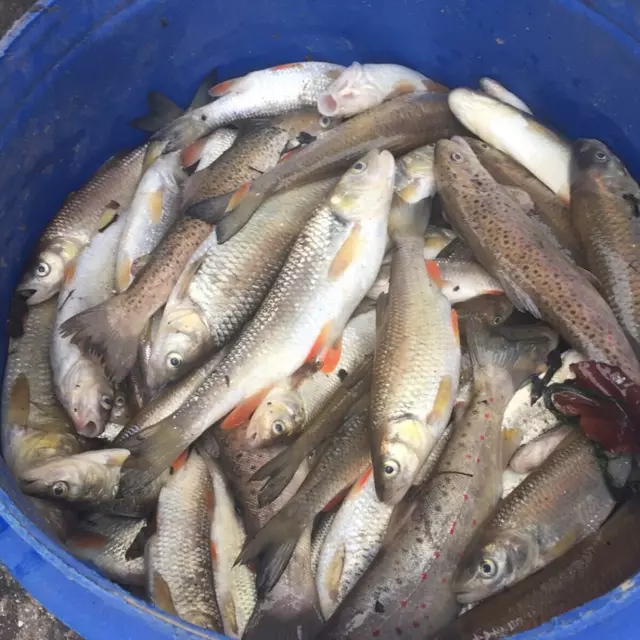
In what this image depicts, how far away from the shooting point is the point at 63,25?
1.89m

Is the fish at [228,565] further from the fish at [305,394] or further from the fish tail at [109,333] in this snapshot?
the fish tail at [109,333]

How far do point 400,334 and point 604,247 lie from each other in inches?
24.7

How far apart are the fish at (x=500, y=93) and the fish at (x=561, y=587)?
1231mm

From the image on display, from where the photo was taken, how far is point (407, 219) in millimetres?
1855

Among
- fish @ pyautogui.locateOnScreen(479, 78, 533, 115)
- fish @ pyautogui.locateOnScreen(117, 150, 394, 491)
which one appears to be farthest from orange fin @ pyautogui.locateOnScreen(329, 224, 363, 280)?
fish @ pyautogui.locateOnScreen(479, 78, 533, 115)

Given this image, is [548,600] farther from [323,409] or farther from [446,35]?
[446,35]

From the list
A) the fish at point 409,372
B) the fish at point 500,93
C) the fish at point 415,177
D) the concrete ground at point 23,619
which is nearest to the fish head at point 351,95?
the fish at point 415,177

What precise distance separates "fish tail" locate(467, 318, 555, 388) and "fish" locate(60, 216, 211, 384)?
0.77 meters

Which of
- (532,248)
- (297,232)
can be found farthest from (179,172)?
(532,248)

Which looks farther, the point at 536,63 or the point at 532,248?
the point at 536,63

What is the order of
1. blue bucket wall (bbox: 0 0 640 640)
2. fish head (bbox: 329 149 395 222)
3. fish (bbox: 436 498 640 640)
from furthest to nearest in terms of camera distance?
blue bucket wall (bbox: 0 0 640 640), fish head (bbox: 329 149 395 222), fish (bbox: 436 498 640 640)

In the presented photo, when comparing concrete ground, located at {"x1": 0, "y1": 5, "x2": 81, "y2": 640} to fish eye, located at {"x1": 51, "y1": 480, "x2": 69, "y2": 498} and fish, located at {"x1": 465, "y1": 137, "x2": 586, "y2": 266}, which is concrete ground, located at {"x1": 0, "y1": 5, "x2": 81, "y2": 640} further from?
fish, located at {"x1": 465, "y1": 137, "x2": 586, "y2": 266}

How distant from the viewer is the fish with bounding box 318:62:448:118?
2047mm

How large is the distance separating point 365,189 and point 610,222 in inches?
25.9
